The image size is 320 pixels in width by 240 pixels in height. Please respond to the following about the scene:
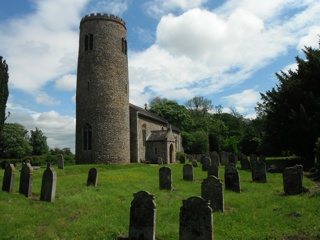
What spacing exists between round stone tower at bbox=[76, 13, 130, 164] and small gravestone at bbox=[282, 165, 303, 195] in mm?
20077

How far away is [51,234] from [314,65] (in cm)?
2265

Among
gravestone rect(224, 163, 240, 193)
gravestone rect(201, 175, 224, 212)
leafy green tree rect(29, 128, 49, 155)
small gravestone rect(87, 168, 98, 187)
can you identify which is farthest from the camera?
leafy green tree rect(29, 128, 49, 155)

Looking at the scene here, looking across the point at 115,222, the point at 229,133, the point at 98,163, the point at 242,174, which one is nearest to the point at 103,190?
the point at 115,222

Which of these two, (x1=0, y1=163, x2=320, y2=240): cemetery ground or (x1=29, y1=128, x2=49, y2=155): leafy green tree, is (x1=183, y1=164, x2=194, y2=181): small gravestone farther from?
(x1=29, y1=128, x2=49, y2=155): leafy green tree

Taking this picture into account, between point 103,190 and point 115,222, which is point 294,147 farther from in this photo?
point 115,222

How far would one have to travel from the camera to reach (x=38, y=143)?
62.6 m

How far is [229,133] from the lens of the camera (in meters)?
73.2

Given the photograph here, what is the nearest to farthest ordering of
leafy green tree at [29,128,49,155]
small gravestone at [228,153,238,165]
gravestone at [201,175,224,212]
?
1. gravestone at [201,175,224,212]
2. small gravestone at [228,153,238,165]
3. leafy green tree at [29,128,49,155]

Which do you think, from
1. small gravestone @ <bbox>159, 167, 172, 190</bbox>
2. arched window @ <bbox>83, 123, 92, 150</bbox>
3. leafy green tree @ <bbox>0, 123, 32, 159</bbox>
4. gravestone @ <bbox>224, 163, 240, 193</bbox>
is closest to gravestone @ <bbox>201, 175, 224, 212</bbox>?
gravestone @ <bbox>224, 163, 240, 193</bbox>

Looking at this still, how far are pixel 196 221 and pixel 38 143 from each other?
62.1 metres

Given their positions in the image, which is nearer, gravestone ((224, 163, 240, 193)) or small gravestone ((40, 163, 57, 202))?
small gravestone ((40, 163, 57, 202))

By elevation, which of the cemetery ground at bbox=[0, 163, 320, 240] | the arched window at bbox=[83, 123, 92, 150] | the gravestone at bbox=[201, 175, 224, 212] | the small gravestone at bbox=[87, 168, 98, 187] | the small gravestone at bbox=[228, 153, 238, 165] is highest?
the arched window at bbox=[83, 123, 92, 150]

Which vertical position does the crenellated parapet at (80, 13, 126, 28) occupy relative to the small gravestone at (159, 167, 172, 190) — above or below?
above

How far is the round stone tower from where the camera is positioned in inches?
1141
